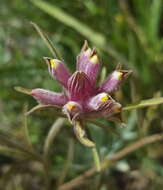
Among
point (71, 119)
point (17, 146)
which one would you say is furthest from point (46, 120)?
point (71, 119)

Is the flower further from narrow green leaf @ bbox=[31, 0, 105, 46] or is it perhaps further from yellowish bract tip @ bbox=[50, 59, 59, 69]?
narrow green leaf @ bbox=[31, 0, 105, 46]

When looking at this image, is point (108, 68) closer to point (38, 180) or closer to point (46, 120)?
point (46, 120)

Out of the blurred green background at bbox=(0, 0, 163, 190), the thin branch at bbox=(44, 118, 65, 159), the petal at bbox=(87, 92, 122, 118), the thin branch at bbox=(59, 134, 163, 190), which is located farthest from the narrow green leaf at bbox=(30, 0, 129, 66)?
the petal at bbox=(87, 92, 122, 118)

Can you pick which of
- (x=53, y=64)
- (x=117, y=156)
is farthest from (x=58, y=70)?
(x=117, y=156)

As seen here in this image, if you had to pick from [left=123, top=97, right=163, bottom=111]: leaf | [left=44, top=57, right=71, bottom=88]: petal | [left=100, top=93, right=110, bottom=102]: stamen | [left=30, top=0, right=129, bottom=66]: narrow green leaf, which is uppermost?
[left=30, top=0, right=129, bottom=66]: narrow green leaf

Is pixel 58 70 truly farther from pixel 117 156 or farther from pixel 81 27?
pixel 81 27

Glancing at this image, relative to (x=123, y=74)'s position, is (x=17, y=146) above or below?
below
